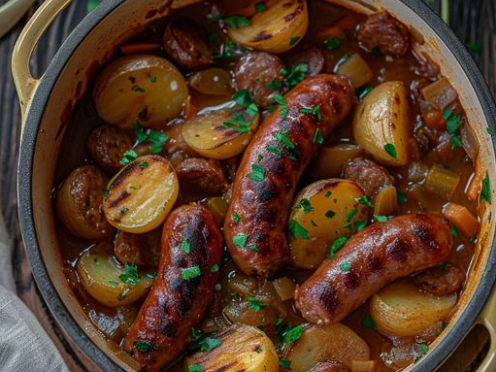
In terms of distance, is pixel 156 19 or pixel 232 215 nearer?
pixel 232 215

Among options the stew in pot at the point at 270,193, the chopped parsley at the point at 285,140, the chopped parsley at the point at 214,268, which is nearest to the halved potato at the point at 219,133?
the stew in pot at the point at 270,193

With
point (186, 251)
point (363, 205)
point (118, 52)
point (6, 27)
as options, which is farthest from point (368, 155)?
point (6, 27)

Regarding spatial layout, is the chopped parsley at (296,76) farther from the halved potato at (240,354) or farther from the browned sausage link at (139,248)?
the halved potato at (240,354)

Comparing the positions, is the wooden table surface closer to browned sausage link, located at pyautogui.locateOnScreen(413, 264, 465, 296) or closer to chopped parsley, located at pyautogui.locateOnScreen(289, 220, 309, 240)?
browned sausage link, located at pyautogui.locateOnScreen(413, 264, 465, 296)

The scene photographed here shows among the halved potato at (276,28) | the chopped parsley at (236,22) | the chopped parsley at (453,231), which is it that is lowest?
the chopped parsley at (453,231)

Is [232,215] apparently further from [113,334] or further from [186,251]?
[113,334]
